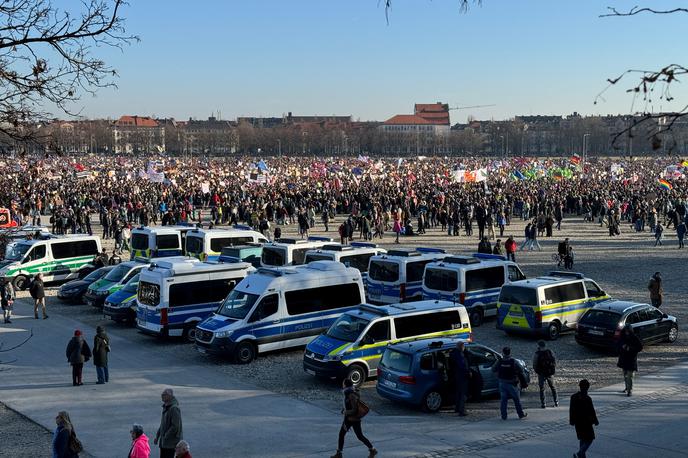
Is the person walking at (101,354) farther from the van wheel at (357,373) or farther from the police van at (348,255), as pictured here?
the police van at (348,255)

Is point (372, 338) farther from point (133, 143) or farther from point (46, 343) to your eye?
point (133, 143)

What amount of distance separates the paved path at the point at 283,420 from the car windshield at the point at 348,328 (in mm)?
1703

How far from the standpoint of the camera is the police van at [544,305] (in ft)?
55.7

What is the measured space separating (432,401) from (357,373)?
1.81 m

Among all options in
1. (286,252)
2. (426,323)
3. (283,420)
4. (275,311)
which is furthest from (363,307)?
(286,252)

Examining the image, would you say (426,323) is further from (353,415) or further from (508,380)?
(353,415)

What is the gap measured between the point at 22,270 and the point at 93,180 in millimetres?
41853

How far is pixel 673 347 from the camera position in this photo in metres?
16.5

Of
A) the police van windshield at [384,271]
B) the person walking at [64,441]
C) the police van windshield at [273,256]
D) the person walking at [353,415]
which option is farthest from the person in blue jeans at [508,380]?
the police van windshield at [273,256]

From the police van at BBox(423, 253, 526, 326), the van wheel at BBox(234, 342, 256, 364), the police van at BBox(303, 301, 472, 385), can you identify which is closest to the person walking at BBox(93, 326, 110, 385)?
the van wheel at BBox(234, 342, 256, 364)

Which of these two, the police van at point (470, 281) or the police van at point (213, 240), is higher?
the police van at point (213, 240)

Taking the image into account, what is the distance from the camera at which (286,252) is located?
75.4 ft

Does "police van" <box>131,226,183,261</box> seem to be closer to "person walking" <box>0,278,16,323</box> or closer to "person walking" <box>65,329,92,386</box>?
"person walking" <box>0,278,16,323</box>

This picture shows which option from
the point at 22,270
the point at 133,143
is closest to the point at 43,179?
the point at 22,270
